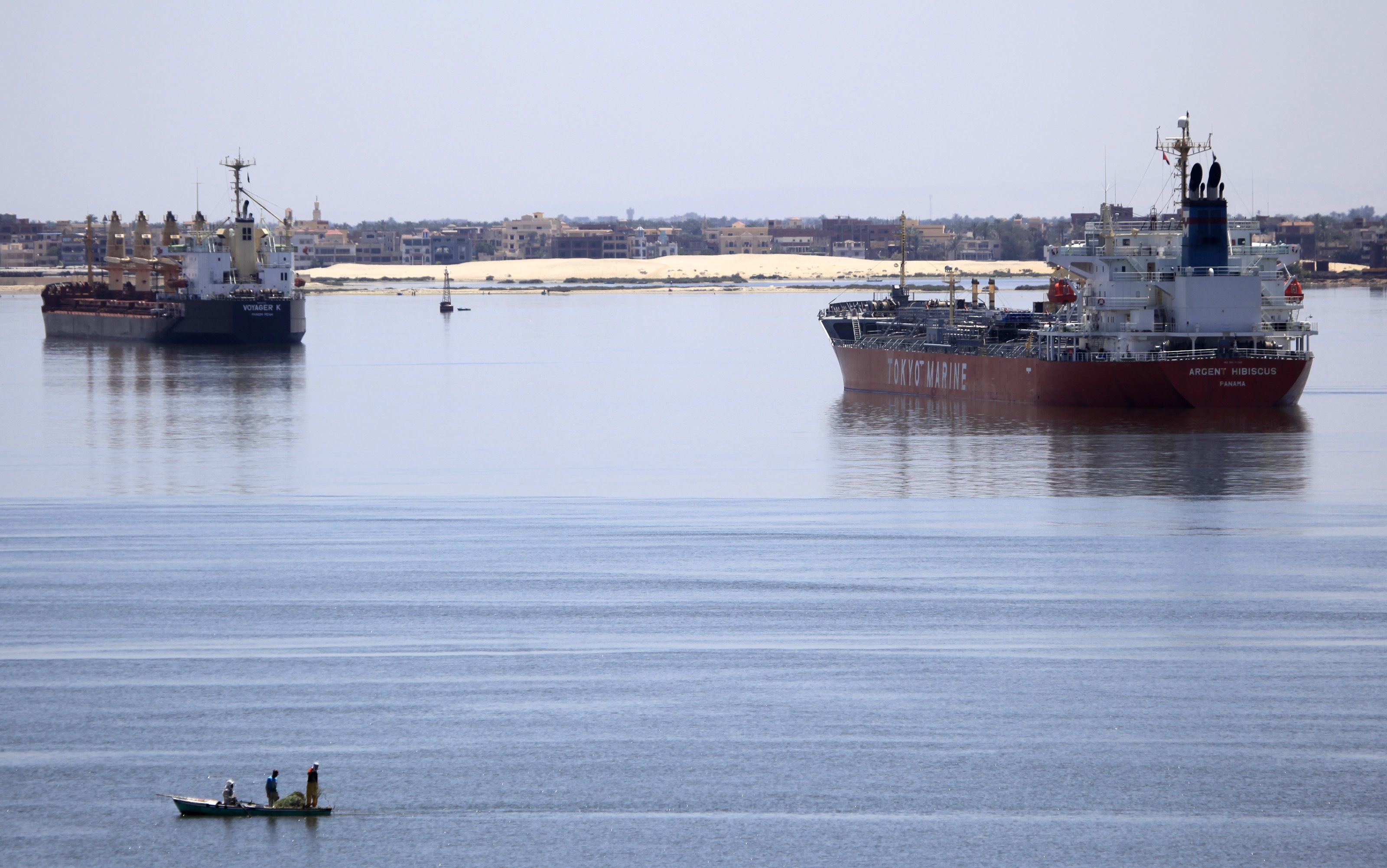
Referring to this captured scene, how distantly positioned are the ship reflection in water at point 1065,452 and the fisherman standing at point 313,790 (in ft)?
91.8

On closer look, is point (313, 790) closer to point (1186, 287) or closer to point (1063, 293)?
point (1186, 287)

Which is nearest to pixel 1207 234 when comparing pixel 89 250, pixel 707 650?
pixel 707 650

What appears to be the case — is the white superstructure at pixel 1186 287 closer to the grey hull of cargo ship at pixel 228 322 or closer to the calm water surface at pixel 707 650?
the calm water surface at pixel 707 650

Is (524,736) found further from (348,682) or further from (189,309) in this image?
(189,309)

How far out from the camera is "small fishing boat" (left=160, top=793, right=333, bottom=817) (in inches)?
846

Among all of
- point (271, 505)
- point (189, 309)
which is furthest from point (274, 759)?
point (189, 309)

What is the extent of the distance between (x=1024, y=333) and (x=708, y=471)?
25729mm

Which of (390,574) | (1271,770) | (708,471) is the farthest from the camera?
(708,471)

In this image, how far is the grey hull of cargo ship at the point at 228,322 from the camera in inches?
4523

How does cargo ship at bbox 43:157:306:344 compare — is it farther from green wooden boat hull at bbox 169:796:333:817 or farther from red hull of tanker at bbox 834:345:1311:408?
green wooden boat hull at bbox 169:796:333:817

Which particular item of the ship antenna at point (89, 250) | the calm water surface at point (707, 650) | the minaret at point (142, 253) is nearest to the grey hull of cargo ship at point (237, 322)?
the minaret at point (142, 253)

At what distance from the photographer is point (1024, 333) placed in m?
73.6

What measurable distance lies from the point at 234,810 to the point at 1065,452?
4009 centimetres

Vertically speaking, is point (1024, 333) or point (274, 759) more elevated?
point (1024, 333)
